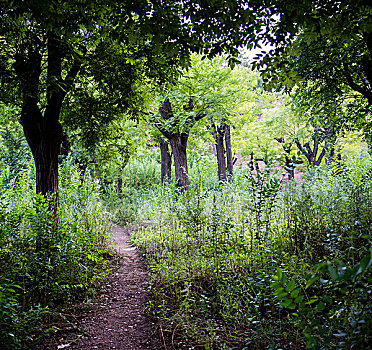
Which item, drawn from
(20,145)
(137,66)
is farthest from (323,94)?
(20,145)

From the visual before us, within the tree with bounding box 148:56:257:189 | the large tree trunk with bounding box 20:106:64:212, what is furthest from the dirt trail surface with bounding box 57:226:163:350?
the tree with bounding box 148:56:257:189

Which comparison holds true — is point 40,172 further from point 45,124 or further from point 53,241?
point 53,241

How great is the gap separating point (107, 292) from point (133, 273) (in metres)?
0.99

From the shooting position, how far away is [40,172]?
4.82m

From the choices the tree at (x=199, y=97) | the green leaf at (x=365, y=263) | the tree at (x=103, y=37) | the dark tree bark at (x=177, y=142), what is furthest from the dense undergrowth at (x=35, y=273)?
the dark tree bark at (x=177, y=142)

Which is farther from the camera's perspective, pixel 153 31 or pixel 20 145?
pixel 20 145

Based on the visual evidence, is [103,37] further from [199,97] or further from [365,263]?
[199,97]

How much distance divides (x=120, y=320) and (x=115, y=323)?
0.09m

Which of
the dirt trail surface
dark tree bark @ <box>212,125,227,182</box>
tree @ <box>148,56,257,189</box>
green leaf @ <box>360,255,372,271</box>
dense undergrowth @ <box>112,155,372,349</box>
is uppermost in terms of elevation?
tree @ <box>148,56,257,189</box>

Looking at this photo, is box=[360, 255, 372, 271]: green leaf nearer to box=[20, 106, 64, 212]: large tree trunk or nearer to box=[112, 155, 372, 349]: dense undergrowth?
box=[112, 155, 372, 349]: dense undergrowth

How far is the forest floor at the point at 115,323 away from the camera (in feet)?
9.84

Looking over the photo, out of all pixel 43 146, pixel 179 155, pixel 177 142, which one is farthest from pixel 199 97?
pixel 43 146

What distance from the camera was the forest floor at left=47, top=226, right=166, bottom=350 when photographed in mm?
3000

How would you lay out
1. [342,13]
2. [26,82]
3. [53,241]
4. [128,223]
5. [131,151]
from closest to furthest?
[342,13] → [53,241] → [26,82] → [131,151] → [128,223]
